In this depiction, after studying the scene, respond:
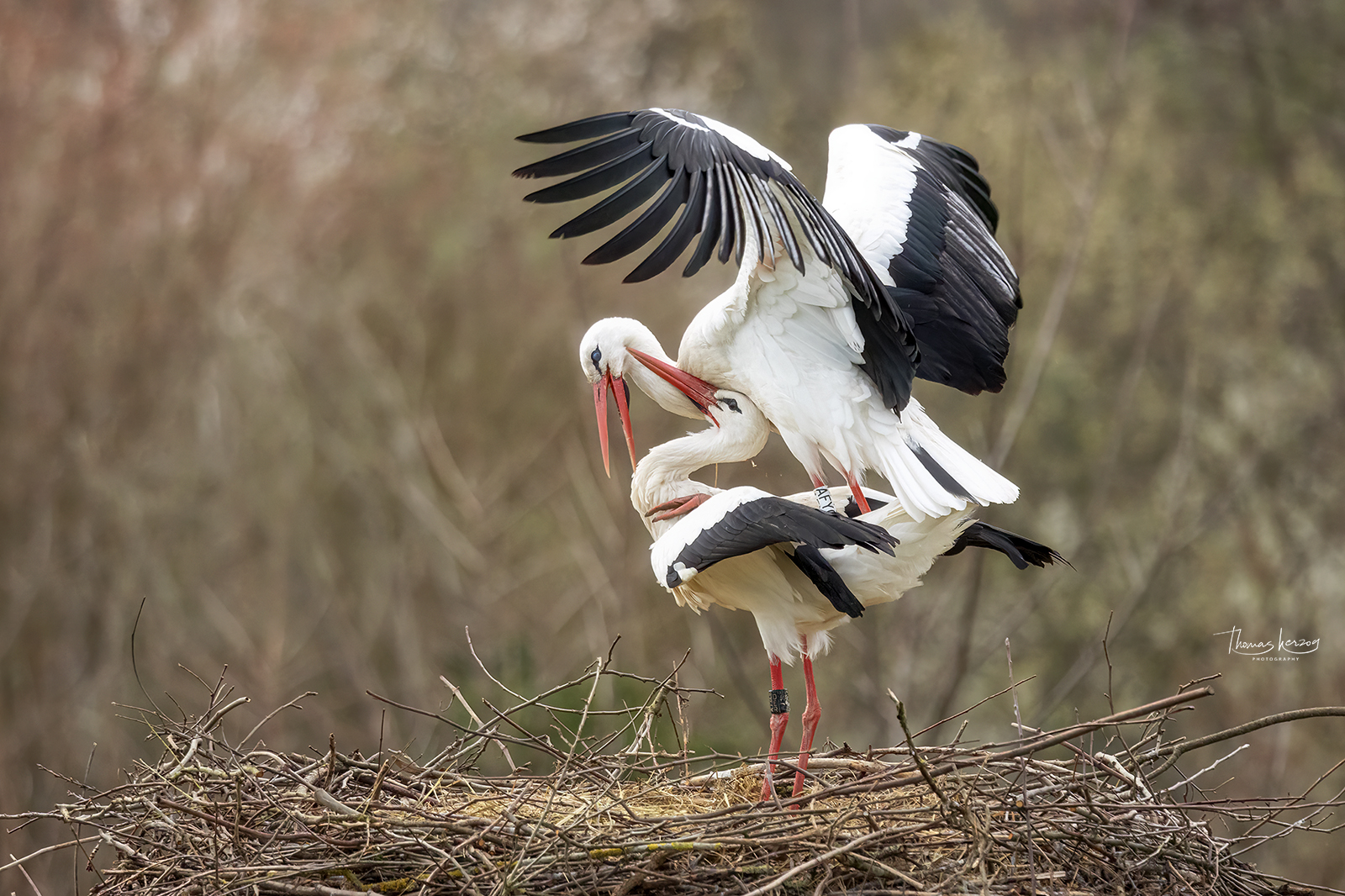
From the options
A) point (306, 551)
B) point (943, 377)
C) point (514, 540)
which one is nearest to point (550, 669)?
point (514, 540)

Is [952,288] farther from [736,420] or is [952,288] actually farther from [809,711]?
[809,711]

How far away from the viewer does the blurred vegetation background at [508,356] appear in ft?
40.4

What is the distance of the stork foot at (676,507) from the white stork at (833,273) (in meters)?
0.40

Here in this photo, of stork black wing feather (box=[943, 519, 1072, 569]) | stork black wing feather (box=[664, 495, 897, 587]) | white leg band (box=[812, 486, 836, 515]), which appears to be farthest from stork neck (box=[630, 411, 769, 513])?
stork black wing feather (box=[943, 519, 1072, 569])

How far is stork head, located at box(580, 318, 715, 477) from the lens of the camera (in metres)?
5.03

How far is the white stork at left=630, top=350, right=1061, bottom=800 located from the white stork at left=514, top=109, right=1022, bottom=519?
158 millimetres

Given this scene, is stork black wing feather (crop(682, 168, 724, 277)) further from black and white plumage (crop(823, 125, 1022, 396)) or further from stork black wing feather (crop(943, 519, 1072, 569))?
stork black wing feather (crop(943, 519, 1072, 569))

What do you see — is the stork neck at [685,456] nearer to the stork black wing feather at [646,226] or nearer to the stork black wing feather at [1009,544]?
the stork black wing feather at [1009,544]

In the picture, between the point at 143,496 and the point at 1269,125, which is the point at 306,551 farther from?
the point at 1269,125

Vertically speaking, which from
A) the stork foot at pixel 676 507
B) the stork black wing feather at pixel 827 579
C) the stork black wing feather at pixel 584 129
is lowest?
the stork black wing feather at pixel 827 579

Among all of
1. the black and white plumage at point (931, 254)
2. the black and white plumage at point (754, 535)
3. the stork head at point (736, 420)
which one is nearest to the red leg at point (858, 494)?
the black and white plumage at point (754, 535)

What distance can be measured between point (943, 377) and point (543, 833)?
7.52ft

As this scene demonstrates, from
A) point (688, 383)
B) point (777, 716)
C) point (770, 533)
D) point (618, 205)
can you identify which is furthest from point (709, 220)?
point (777, 716)

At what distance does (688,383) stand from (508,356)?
9.62 m
